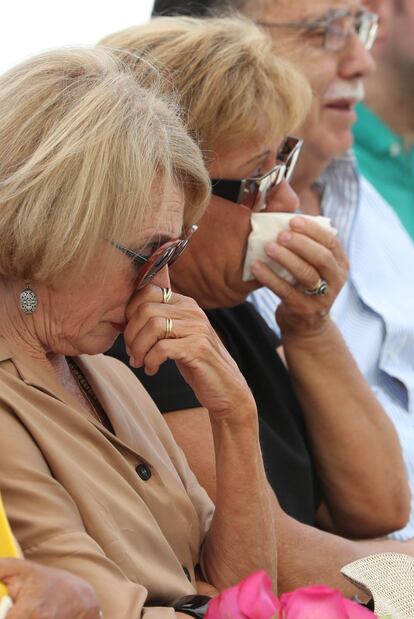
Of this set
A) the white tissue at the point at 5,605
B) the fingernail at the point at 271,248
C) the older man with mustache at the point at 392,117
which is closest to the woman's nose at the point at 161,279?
the fingernail at the point at 271,248

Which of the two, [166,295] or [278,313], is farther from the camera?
[278,313]

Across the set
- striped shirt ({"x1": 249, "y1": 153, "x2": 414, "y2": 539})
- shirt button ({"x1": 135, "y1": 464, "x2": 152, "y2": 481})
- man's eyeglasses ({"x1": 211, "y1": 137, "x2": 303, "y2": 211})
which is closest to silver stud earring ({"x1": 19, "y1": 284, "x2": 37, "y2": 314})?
shirt button ({"x1": 135, "y1": 464, "x2": 152, "y2": 481})

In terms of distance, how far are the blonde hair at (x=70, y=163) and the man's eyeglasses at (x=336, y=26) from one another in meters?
1.65

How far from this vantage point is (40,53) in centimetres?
225

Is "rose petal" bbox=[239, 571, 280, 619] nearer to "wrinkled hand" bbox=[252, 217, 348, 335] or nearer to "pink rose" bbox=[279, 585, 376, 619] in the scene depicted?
"pink rose" bbox=[279, 585, 376, 619]

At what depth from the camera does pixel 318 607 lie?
1.84 metres

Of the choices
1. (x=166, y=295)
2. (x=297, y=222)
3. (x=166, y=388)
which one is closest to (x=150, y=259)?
(x=166, y=295)

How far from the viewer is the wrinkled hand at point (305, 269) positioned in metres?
3.04

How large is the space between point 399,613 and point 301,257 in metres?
1.19

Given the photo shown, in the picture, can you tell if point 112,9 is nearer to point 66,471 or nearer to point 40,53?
point 40,53

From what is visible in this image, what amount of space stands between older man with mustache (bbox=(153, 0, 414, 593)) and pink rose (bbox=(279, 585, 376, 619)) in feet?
5.31

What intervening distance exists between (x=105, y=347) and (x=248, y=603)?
0.67 m

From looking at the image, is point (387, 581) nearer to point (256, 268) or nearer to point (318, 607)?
point (318, 607)

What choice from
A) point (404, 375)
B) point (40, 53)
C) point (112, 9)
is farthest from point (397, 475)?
point (112, 9)
